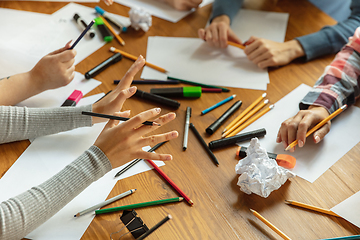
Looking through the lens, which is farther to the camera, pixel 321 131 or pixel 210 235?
pixel 321 131

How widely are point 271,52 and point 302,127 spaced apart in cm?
31

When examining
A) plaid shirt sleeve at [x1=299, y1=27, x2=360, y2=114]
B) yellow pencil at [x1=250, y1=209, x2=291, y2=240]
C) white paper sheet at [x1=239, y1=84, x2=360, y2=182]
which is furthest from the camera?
plaid shirt sleeve at [x1=299, y1=27, x2=360, y2=114]

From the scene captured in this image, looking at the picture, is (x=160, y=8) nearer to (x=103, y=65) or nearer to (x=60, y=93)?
(x=103, y=65)

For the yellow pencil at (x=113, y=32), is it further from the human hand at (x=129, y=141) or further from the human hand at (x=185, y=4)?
the human hand at (x=129, y=141)

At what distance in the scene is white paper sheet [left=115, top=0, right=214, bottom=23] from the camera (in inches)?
46.2

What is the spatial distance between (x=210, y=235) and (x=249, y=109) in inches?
14.8

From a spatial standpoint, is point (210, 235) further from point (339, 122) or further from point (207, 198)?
point (339, 122)

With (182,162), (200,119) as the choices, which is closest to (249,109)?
(200,119)

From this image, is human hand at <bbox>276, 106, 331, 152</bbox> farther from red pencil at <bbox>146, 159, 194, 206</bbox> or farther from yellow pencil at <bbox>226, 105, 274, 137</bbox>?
red pencil at <bbox>146, 159, 194, 206</bbox>

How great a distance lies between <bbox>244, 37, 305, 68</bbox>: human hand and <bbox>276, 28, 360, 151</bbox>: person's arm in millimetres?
124

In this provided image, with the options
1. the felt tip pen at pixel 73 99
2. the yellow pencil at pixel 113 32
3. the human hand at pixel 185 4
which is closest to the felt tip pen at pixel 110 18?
the yellow pencil at pixel 113 32

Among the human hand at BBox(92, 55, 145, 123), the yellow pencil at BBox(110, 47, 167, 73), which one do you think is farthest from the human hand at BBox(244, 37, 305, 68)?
the human hand at BBox(92, 55, 145, 123)

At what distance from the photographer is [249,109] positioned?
0.85m

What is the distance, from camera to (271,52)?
952mm
